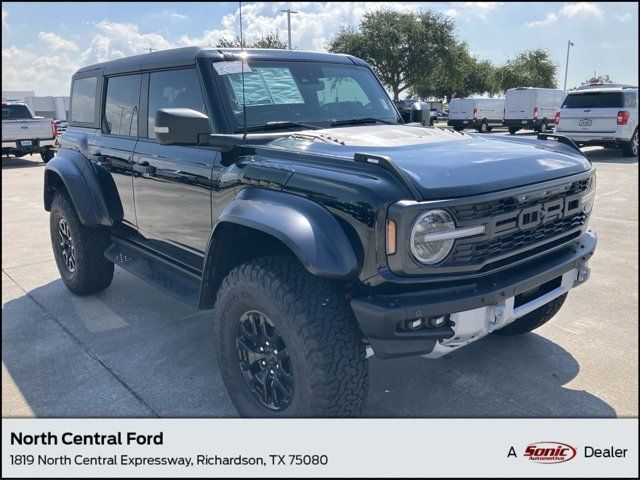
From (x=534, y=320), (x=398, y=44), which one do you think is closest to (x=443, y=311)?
(x=534, y=320)

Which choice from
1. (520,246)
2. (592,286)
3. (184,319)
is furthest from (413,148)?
(592,286)

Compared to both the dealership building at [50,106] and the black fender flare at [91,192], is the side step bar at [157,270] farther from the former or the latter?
the dealership building at [50,106]

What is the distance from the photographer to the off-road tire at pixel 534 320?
11.5 ft

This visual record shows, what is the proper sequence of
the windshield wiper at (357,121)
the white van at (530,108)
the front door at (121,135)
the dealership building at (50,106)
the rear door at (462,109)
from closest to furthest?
1. the windshield wiper at (357,121)
2. the front door at (121,135)
3. the white van at (530,108)
4. the rear door at (462,109)
5. the dealership building at (50,106)

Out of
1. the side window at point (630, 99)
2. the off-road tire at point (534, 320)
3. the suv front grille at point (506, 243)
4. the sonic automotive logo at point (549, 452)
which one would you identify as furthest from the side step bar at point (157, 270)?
the side window at point (630, 99)

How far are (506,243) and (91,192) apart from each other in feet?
11.0

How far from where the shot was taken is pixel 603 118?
14.0 m

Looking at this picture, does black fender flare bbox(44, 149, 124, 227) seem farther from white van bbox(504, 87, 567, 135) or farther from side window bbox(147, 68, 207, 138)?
white van bbox(504, 87, 567, 135)

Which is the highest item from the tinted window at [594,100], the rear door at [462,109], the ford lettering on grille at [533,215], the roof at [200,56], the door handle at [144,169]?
the rear door at [462,109]

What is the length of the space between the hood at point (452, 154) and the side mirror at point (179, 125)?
1.35 ft

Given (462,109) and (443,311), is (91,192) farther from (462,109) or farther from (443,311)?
(462,109)

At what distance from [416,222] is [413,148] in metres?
0.78

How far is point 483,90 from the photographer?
2153 inches

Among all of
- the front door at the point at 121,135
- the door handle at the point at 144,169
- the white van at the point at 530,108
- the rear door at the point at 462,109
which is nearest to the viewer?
the door handle at the point at 144,169
